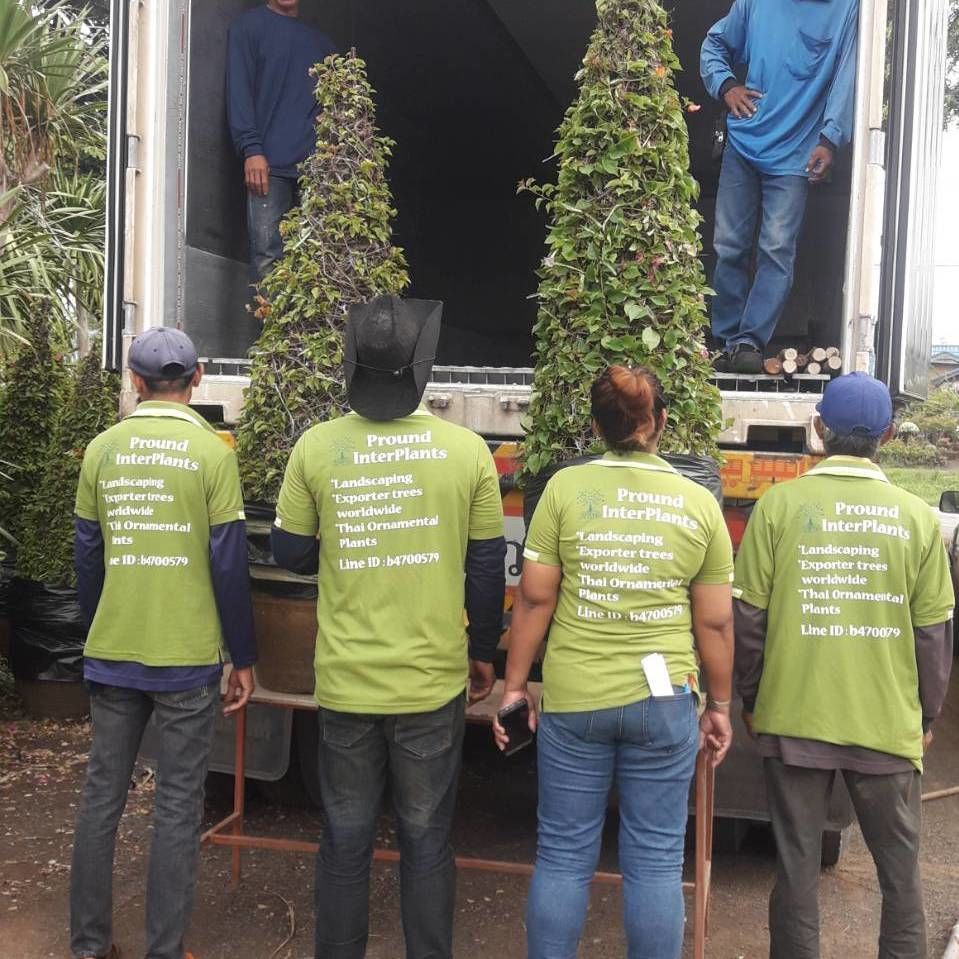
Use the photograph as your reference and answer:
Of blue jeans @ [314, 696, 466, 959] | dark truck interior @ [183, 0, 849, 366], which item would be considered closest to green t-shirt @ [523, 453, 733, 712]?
blue jeans @ [314, 696, 466, 959]

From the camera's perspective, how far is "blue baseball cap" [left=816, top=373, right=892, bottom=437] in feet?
9.02

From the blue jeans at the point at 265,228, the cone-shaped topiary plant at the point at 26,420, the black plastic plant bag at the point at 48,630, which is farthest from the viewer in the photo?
the cone-shaped topiary plant at the point at 26,420

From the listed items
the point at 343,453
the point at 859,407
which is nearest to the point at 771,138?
the point at 859,407

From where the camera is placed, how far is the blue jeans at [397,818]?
A: 108 inches

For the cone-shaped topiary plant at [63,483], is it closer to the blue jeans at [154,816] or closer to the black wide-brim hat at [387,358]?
the blue jeans at [154,816]

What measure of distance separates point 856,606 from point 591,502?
27.9 inches

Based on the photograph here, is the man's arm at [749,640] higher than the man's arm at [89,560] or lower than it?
lower

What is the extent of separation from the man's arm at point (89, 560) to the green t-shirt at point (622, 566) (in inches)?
48.2

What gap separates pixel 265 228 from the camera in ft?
Result: 15.3

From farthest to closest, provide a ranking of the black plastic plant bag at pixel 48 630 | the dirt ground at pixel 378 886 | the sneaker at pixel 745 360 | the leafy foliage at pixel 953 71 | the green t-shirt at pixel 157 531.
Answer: the leafy foliage at pixel 953 71 < the black plastic plant bag at pixel 48 630 < the sneaker at pixel 745 360 < the dirt ground at pixel 378 886 < the green t-shirt at pixel 157 531

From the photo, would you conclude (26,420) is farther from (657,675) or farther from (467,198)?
(657,675)

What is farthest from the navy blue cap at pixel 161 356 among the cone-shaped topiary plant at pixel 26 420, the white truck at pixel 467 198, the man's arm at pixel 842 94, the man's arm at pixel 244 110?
the cone-shaped topiary plant at pixel 26 420

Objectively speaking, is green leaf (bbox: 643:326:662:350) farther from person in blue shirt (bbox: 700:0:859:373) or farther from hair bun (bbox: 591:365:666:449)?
person in blue shirt (bbox: 700:0:859:373)

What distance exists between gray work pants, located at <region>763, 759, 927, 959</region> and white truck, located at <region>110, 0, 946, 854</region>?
820 millimetres
